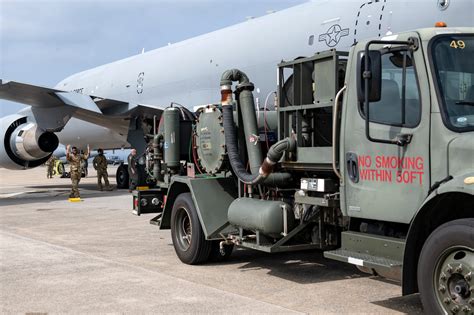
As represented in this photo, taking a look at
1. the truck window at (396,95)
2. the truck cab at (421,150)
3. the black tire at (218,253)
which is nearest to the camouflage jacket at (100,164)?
the black tire at (218,253)

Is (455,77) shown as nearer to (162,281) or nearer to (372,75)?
(372,75)

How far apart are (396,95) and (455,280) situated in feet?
5.50

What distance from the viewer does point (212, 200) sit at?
8055 mm

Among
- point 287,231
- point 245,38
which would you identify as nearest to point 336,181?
point 287,231

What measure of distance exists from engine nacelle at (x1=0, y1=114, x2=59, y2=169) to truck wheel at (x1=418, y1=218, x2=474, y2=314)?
16.8m

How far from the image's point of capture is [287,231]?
685 centimetres

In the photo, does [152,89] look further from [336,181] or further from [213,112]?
[336,181]

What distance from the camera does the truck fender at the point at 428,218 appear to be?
496 cm

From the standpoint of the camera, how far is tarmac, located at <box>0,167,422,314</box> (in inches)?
237

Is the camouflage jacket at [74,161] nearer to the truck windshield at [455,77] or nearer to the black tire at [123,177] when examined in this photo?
the black tire at [123,177]

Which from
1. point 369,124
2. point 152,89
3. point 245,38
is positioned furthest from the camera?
point 152,89

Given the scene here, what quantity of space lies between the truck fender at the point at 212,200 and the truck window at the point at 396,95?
2.95 metres

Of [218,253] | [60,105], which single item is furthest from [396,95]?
[60,105]

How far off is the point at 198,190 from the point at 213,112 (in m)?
1.05
